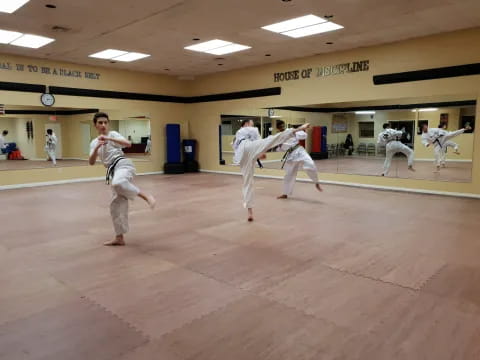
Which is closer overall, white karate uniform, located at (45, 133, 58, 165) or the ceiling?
the ceiling

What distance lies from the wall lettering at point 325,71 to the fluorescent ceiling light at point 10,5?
5667 millimetres

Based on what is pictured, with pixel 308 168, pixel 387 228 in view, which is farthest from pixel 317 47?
pixel 387 228

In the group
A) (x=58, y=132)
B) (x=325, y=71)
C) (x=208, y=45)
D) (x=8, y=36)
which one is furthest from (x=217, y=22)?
(x=58, y=132)

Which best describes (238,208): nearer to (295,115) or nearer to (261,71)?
(295,115)

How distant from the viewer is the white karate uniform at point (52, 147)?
888 cm

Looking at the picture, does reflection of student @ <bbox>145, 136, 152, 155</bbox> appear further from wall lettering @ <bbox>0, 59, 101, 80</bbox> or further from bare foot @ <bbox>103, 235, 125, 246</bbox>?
bare foot @ <bbox>103, 235, 125, 246</bbox>

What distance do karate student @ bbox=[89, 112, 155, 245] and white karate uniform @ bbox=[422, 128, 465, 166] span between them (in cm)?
584

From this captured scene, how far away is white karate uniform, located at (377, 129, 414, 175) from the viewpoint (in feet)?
25.2

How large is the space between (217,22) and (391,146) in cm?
459

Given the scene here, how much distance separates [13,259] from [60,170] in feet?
20.0

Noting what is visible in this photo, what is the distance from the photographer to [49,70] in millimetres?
8461

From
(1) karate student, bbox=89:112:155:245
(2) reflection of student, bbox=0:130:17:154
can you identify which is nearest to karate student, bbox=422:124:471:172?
(1) karate student, bbox=89:112:155:245

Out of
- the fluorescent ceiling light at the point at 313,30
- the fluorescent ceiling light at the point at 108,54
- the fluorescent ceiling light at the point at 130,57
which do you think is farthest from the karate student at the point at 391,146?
Result: the fluorescent ceiling light at the point at 108,54

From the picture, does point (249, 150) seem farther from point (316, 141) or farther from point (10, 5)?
point (316, 141)
